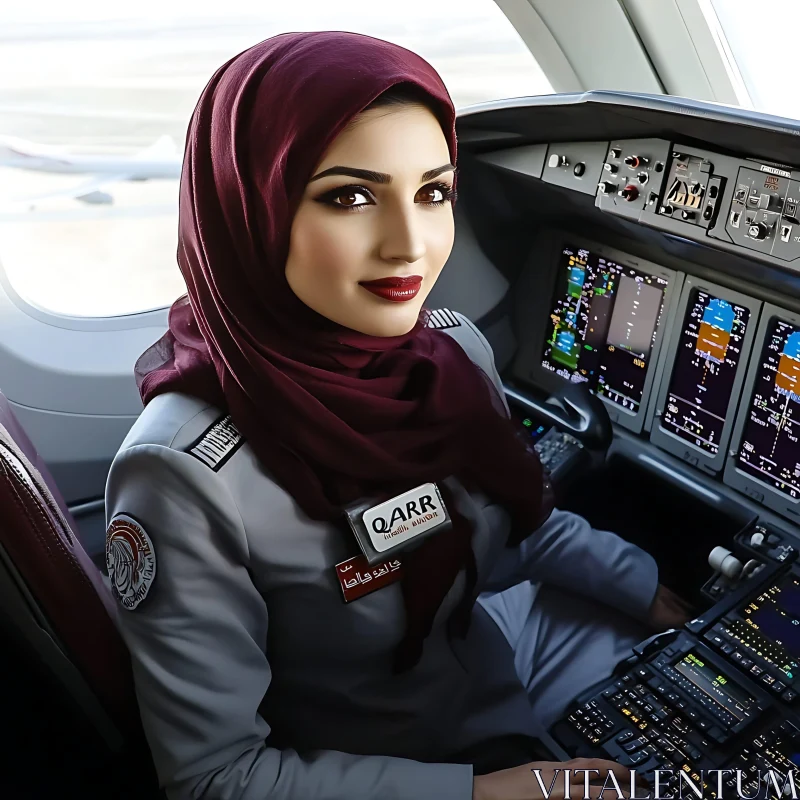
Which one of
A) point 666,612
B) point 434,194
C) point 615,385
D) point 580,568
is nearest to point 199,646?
point 434,194

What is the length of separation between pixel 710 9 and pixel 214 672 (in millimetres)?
1749

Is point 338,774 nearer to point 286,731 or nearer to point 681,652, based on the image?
point 286,731

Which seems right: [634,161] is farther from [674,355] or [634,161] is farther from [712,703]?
[712,703]

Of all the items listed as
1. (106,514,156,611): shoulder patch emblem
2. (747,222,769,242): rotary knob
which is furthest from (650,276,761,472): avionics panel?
(106,514,156,611): shoulder patch emblem

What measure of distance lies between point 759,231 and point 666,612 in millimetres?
663

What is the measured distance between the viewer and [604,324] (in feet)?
6.23

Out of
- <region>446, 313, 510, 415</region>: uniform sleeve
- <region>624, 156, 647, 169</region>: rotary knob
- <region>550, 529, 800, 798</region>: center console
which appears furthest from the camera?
<region>624, 156, 647, 169</region>: rotary knob

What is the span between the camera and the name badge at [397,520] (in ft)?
3.31

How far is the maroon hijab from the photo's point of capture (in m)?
0.86

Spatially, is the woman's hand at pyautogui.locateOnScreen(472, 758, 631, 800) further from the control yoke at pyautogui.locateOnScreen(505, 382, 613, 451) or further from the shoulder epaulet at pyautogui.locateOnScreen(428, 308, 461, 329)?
the control yoke at pyautogui.locateOnScreen(505, 382, 613, 451)

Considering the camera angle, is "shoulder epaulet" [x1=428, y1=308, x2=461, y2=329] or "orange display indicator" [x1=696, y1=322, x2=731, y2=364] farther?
"orange display indicator" [x1=696, y1=322, x2=731, y2=364]

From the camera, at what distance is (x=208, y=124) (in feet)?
3.16

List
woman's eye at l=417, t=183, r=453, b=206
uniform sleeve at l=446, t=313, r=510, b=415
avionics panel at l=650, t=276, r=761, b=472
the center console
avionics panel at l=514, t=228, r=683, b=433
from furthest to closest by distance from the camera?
avionics panel at l=514, t=228, r=683, b=433, avionics panel at l=650, t=276, r=761, b=472, uniform sleeve at l=446, t=313, r=510, b=415, the center console, woman's eye at l=417, t=183, r=453, b=206

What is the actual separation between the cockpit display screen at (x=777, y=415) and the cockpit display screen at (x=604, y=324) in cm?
28
